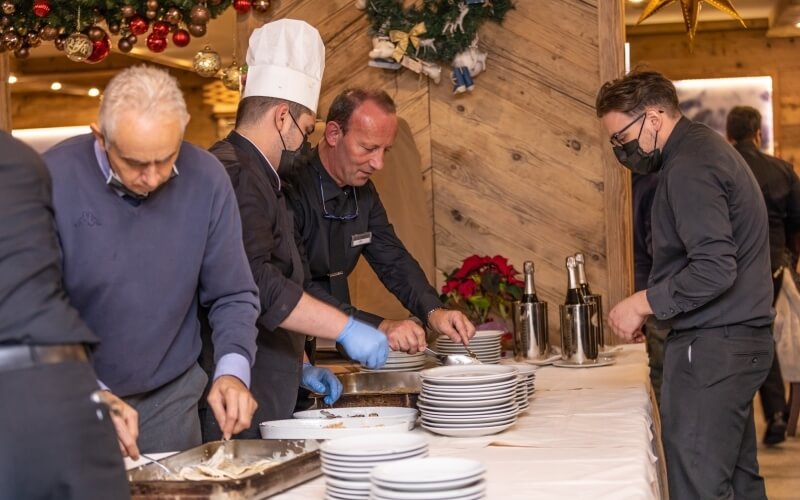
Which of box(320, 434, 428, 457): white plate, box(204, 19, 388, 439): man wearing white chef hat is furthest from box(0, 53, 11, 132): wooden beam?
box(320, 434, 428, 457): white plate

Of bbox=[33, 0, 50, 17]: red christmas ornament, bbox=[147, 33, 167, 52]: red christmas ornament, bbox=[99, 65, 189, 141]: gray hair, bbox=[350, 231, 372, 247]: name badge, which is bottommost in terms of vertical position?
bbox=[350, 231, 372, 247]: name badge

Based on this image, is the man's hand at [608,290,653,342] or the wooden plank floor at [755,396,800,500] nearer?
the man's hand at [608,290,653,342]

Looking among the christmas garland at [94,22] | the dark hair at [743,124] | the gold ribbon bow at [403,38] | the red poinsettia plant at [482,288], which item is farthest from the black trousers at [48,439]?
the dark hair at [743,124]

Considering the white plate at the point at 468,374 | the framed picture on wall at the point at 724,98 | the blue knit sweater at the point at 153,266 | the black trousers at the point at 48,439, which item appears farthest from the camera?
the framed picture on wall at the point at 724,98

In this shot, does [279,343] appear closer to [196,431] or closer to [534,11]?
[196,431]

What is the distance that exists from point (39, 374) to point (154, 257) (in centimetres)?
59

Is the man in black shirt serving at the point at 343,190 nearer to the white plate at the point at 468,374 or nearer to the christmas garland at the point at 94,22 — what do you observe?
the white plate at the point at 468,374

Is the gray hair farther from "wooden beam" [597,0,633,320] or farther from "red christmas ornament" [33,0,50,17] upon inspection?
"red christmas ornament" [33,0,50,17]

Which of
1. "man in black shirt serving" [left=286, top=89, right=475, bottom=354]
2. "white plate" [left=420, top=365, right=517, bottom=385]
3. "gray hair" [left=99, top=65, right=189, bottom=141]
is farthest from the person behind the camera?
"man in black shirt serving" [left=286, top=89, right=475, bottom=354]

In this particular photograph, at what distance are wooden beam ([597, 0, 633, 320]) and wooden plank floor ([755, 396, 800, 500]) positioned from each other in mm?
1261

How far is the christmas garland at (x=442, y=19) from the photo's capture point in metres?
4.13

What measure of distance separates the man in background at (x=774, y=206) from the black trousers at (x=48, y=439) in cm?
482

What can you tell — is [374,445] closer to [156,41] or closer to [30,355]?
[30,355]

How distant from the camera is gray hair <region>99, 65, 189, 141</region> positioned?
1.73 meters
